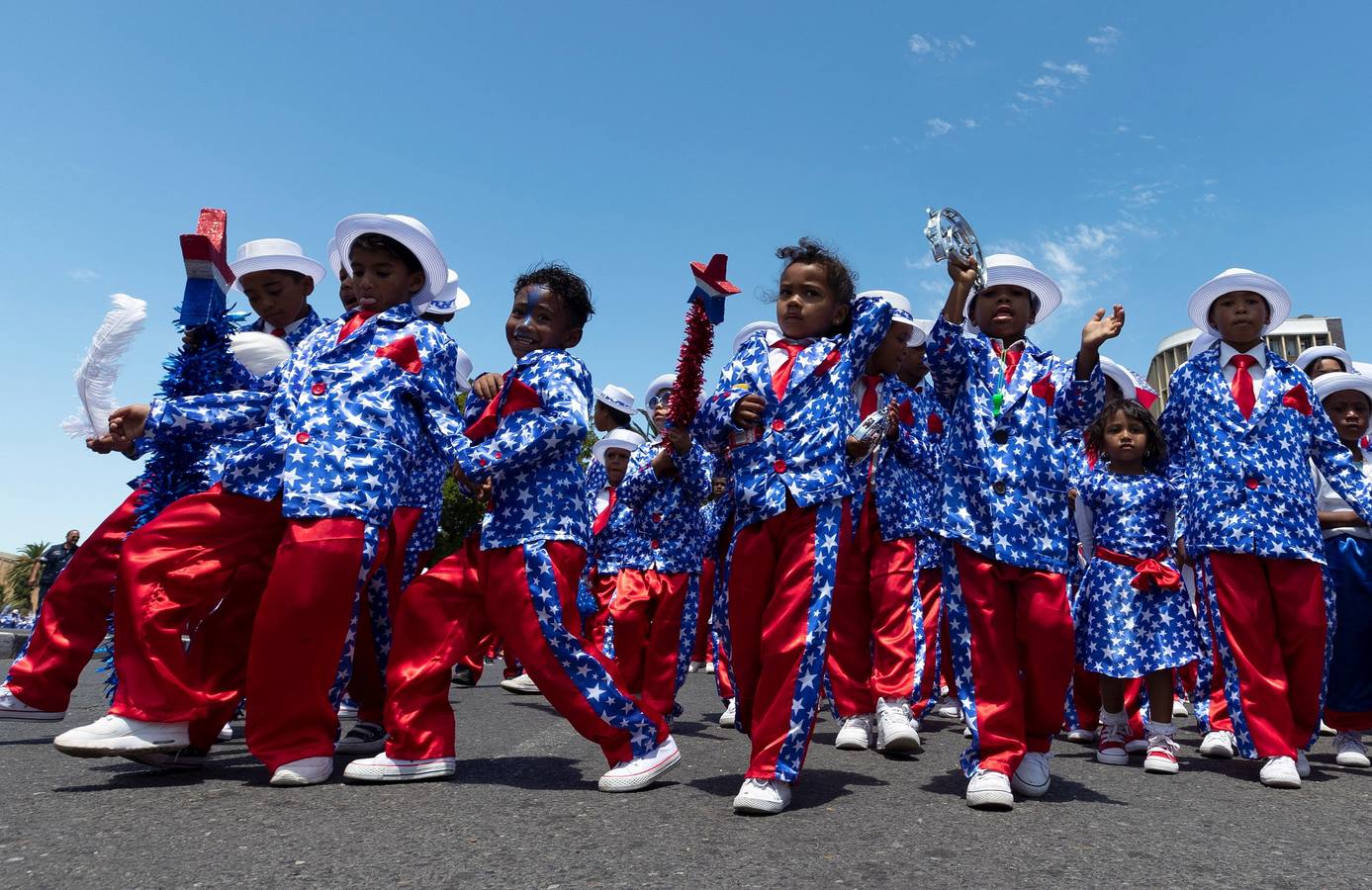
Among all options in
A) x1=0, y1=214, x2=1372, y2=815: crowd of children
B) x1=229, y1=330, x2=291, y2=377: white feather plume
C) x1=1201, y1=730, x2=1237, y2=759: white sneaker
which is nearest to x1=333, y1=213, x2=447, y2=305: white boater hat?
x1=0, y1=214, x2=1372, y2=815: crowd of children

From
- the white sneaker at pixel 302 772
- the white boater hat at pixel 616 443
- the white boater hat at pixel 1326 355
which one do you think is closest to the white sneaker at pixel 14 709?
the white sneaker at pixel 302 772

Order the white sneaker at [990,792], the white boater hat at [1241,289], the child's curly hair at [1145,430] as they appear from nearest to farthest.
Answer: the white sneaker at [990,792]
the white boater hat at [1241,289]
the child's curly hair at [1145,430]

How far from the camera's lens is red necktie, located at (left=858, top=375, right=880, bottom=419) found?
16.5 ft

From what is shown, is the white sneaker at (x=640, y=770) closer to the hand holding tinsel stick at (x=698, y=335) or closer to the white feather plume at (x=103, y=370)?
the hand holding tinsel stick at (x=698, y=335)

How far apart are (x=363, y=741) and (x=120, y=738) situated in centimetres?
114

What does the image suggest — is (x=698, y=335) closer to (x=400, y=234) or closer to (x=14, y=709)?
(x=400, y=234)

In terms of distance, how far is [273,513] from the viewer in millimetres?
3682

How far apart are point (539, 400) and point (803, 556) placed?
1158 millimetres

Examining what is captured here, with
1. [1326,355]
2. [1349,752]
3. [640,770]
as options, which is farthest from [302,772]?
[1326,355]

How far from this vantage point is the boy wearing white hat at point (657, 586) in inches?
220

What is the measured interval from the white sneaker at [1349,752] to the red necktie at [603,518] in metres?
4.09

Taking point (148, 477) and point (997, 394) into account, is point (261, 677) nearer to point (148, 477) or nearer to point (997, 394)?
point (148, 477)

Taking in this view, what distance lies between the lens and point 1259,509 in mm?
4211

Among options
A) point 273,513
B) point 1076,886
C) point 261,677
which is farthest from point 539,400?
point 1076,886
